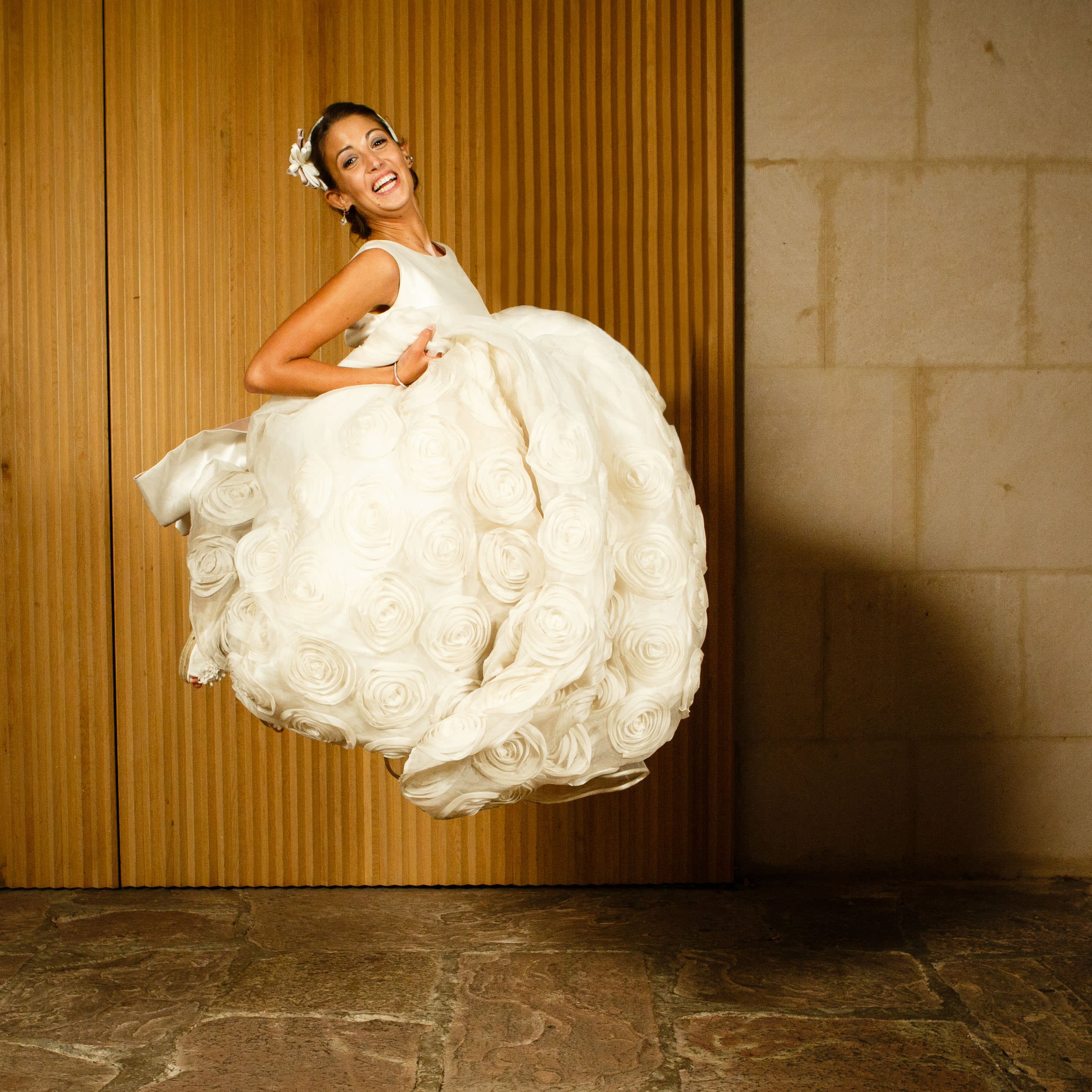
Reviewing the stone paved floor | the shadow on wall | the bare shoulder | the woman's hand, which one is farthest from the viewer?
the shadow on wall

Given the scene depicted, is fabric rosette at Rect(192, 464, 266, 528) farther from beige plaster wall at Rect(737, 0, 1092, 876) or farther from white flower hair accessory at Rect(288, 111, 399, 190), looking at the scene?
beige plaster wall at Rect(737, 0, 1092, 876)

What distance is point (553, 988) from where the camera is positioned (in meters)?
2.45

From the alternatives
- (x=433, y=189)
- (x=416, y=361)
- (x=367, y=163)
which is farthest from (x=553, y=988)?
(x=433, y=189)

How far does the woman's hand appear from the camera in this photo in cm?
177

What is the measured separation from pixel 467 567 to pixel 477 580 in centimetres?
3

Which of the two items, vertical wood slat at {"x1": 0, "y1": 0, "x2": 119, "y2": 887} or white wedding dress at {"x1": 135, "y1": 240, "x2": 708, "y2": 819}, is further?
vertical wood slat at {"x1": 0, "y1": 0, "x2": 119, "y2": 887}

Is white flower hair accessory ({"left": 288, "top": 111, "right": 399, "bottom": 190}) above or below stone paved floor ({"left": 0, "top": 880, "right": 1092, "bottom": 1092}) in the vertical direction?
above

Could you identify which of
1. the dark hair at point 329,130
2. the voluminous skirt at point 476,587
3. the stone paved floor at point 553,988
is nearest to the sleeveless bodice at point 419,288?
the dark hair at point 329,130

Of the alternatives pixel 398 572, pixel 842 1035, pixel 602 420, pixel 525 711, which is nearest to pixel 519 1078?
pixel 842 1035

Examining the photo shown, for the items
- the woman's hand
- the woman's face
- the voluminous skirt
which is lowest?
the voluminous skirt

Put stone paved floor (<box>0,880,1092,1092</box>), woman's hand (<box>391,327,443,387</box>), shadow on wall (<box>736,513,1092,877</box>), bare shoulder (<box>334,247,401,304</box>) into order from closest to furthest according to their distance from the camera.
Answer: woman's hand (<box>391,327,443,387</box>) < bare shoulder (<box>334,247,401,304</box>) < stone paved floor (<box>0,880,1092,1092</box>) < shadow on wall (<box>736,513,1092,877</box>)

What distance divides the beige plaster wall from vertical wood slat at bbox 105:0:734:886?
16 centimetres

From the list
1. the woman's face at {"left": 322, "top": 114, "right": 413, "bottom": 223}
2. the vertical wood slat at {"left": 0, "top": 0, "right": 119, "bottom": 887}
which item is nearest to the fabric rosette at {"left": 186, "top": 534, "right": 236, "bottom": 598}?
the woman's face at {"left": 322, "top": 114, "right": 413, "bottom": 223}

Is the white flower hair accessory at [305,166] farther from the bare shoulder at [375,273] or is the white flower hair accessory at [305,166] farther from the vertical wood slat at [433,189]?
the vertical wood slat at [433,189]
